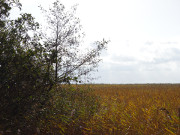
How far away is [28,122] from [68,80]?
1760 millimetres

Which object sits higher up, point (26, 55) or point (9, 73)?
point (26, 55)

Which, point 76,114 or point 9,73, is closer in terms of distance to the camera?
point 9,73

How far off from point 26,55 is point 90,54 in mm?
3124

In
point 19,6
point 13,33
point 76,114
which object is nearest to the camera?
point 13,33

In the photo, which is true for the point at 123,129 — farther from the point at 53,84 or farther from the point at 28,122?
the point at 28,122

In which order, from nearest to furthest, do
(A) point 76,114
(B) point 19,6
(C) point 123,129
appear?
(C) point 123,129 → (A) point 76,114 → (B) point 19,6

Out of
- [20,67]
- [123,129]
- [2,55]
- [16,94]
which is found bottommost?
[123,129]

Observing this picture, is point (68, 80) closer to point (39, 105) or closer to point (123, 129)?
point (39, 105)

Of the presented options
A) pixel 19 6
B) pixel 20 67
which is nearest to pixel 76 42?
pixel 19 6

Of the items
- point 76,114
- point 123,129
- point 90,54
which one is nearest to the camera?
point 123,129

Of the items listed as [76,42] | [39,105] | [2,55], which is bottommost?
[39,105]

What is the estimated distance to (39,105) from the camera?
16.1 ft

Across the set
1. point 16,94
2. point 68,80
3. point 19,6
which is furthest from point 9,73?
point 19,6

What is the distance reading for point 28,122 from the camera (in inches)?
198
